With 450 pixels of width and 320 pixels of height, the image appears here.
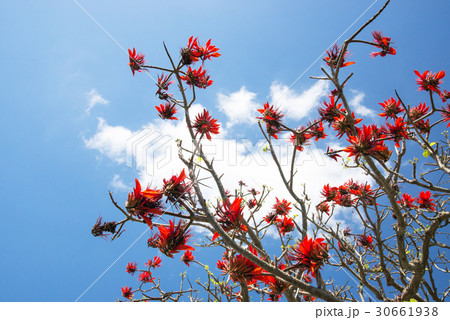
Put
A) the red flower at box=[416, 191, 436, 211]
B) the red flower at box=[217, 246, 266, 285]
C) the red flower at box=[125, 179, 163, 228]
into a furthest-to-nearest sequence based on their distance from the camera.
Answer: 1. the red flower at box=[416, 191, 436, 211]
2. the red flower at box=[217, 246, 266, 285]
3. the red flower at box=[125, 179, 163, 228]

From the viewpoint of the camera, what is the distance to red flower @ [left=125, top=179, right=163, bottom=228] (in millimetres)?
1098

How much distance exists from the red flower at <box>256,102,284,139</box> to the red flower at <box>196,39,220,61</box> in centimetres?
70

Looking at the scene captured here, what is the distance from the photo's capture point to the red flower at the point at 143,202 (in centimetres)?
110

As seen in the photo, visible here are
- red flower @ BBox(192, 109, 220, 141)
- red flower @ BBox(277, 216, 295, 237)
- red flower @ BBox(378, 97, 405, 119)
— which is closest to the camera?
red flower @ BBox(192, 109, 220, 141)

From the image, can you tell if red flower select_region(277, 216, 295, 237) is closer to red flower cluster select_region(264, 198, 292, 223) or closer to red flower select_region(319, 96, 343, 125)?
red flower cluster select_region(264, 198, 292, 223)

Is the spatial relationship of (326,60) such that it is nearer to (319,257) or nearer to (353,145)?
(353,145)

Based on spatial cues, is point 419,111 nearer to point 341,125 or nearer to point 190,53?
point 341,125

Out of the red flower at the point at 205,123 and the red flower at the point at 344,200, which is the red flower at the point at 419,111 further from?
the red flower at the point at 205,123

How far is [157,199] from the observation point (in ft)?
3.67

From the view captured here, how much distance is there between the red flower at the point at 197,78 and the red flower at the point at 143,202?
159cm

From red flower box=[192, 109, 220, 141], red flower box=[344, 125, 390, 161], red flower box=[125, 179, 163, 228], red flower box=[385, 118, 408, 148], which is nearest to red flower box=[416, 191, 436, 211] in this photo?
red flower box=[385, 118, 408, 148]
